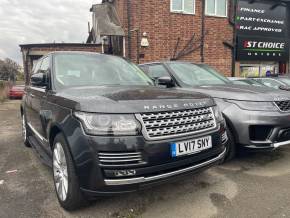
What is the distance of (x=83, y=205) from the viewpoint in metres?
2.52

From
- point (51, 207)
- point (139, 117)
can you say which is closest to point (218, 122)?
point (139, 117)

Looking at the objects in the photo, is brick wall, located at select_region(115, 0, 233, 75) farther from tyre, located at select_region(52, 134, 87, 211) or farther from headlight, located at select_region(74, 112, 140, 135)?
headlight, located at select_region(74, 112, 140, 135)

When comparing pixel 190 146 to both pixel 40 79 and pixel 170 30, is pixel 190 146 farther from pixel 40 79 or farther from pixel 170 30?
pixel 170 30

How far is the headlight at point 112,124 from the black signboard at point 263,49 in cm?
1149

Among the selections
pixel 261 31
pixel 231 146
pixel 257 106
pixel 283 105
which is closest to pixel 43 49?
pixel 231 146

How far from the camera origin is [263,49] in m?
13.0

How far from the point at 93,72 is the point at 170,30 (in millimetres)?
8211

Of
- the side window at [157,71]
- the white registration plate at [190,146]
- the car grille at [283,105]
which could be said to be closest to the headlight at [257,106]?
the car grille at [283,105]

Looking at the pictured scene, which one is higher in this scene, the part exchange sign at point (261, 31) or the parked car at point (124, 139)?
the part exchange sign at point (261, 31)

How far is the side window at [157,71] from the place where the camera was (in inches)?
185

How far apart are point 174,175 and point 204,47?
10.2 meters

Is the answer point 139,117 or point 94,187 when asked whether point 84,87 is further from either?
point 94,187

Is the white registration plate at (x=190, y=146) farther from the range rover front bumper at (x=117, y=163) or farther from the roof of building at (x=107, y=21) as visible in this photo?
the roof of building at (x=107, y=21)

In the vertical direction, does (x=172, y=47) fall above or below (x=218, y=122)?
above
